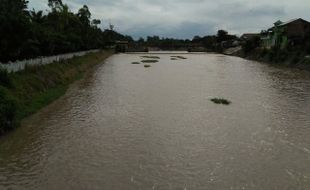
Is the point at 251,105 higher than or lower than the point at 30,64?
lower

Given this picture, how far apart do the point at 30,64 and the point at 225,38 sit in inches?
4429

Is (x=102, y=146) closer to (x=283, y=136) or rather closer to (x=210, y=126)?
(x=210, y=126)

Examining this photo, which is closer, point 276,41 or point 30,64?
point 30,64

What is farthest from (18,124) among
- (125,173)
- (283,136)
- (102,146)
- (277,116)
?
(277,116)

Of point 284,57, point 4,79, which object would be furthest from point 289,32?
point 4,79

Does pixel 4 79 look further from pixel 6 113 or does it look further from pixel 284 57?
pixel 284 57

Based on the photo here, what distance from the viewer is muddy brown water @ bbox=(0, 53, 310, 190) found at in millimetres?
11430

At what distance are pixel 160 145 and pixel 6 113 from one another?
594 cm

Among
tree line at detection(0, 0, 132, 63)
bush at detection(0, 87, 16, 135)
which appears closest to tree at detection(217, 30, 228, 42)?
tree line at detection(0, 0, 132, 63)

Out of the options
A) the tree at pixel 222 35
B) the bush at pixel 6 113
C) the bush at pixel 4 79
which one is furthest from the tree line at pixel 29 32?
the tree at pixel 222 35

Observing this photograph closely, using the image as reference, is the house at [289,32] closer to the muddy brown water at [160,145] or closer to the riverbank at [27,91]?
the muddy brown water at [160,145]

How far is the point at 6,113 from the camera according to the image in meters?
16.1

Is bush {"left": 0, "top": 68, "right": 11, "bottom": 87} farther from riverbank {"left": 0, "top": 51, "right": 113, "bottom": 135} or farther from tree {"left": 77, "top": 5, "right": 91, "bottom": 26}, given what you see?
tree {"left": 77, "top": 5, "right": 91, "bottom": 26}

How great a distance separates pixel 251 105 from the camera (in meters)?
24.2
